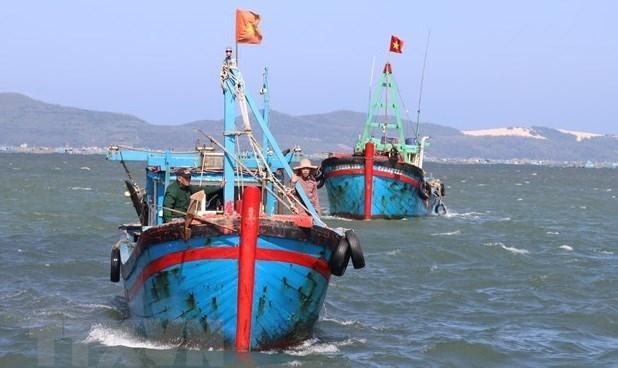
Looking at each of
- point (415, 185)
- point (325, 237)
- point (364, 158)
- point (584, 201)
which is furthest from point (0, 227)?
point (584, 201)

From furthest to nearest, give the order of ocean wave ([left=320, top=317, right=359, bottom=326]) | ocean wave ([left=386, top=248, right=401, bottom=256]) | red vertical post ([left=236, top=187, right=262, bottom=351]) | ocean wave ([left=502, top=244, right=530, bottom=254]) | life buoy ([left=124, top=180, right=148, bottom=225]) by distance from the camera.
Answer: ocean wave ([left=502, top=244, right=530, bottom=254]), ocean wave ([left=386, top=248, right=401, bottom=256]), life buoy ([left=124, top=180, right=148, bottom=225]), ocean wave ([left=320, top=317, right=359, bottom=326]), red vertical post ([left=236, top=187, right=262, bottom=351])

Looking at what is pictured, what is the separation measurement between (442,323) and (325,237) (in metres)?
4.58

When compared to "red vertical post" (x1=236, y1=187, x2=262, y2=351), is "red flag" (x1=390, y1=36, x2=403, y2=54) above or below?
above

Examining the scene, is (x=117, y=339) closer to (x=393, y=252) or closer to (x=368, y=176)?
(x=393, y=252)

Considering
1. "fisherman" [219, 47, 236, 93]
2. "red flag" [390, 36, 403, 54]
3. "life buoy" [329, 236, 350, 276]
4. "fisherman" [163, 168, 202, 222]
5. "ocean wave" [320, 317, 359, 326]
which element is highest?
"red flag" [390, 36, 403, 54]

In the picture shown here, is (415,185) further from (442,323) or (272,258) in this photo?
(272,258)

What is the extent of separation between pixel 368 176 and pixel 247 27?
23068mm

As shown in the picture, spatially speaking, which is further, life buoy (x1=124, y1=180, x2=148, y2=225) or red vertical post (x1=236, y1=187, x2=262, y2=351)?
life buoy (x1=124, y1=180, x2=148, y2=225)

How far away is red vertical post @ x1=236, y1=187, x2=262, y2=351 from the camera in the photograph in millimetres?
13062

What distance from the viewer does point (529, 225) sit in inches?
1574

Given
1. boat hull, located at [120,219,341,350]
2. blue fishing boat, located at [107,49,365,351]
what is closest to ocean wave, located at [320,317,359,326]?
blue fishing boat, located at [107,49,365,351]

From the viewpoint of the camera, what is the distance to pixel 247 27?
14875mm

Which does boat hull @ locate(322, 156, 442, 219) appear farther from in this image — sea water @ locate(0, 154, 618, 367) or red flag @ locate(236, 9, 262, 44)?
red flag @ locate(236, 9, 262, 44)

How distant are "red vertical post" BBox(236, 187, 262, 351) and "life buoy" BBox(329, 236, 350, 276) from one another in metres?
1.38
